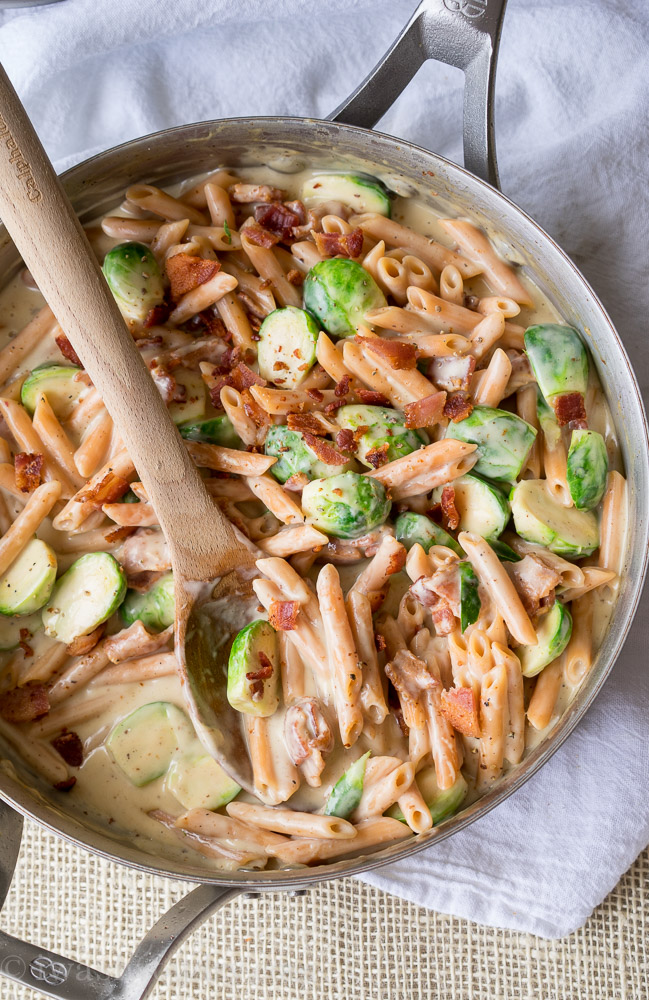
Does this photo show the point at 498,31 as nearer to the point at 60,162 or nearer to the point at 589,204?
the point at 589,204

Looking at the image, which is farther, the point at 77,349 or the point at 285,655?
the point at 285,655

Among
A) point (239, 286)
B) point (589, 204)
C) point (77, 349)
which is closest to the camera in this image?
point (77, 349)

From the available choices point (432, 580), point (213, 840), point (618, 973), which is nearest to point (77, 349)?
point (432, 580)

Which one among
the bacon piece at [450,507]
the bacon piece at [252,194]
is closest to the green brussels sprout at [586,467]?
the bacon piece at [450,507]

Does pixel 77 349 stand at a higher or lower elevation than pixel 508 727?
higher

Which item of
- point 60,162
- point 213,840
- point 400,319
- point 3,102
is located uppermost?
point 3,102

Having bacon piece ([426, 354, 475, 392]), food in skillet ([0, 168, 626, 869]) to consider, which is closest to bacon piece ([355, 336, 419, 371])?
food in skillet ([0, 168, 626, 869])

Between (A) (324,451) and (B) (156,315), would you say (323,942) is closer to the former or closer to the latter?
(A) (324,451)

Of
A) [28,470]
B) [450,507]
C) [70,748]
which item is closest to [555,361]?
[450,507]

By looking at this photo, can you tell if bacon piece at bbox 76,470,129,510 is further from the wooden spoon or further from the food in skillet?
the wooden spoon
